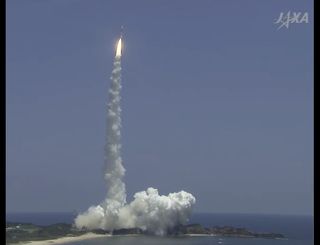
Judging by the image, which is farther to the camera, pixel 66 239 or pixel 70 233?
pixel 70 233

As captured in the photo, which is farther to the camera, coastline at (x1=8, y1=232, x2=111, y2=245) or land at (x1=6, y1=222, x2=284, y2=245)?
land at (x1=6, y1=222, x2=284, y2=245)

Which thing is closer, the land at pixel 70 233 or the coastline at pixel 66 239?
the coastline at pixel 66 239

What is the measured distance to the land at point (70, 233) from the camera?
13188 cm

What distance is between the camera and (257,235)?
7032 inches

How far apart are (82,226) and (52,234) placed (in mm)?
12647

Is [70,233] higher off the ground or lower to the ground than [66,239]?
higher

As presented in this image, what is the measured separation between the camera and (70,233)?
14550cm

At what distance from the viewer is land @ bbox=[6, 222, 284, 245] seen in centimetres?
13188
